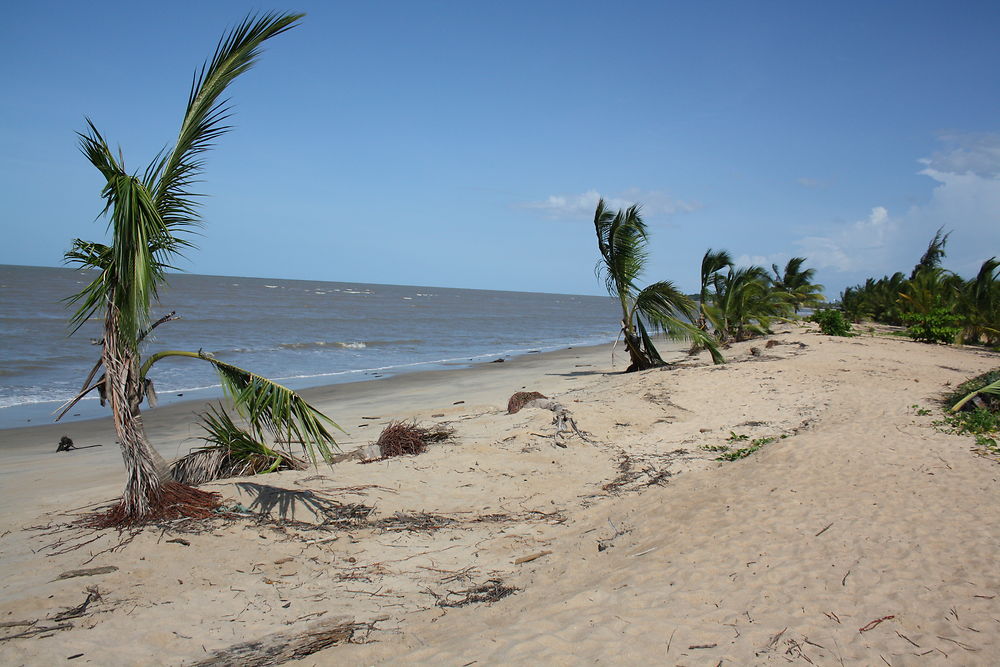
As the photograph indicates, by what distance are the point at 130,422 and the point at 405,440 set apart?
3.53m

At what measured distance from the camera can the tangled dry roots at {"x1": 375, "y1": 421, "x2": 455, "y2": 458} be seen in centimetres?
747

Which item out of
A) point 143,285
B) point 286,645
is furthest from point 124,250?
point 286,645

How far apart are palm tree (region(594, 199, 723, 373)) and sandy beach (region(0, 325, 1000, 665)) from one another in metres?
5.25

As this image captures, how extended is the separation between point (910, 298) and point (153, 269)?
26.7 m

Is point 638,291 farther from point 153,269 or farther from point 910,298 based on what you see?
point 910,298

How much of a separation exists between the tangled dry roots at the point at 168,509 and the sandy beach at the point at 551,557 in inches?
6.7

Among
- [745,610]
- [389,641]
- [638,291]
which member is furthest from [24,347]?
[745,610]

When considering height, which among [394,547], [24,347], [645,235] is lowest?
[394,547]

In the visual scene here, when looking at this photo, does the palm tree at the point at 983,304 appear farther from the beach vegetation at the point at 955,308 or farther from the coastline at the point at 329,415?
the coastline at the point at 329,415

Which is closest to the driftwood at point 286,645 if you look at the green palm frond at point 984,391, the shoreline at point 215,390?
the green palm frond at point 984,391

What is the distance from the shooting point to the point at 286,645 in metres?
3.34

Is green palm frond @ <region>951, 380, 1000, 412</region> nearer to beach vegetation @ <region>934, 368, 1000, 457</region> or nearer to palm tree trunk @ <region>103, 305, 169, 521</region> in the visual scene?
beach vegetation @ <region>934, 368, 1000, 457</region>

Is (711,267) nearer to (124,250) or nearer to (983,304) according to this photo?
(983,304)

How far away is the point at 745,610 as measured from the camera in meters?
3.44
